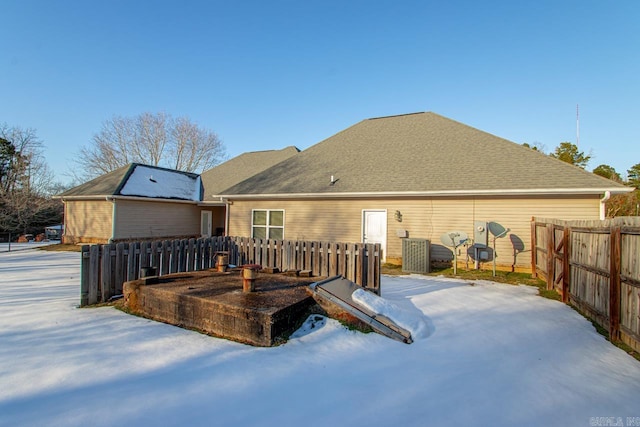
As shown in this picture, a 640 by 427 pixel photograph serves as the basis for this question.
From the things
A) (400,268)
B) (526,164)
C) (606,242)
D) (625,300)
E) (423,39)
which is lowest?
(400,268)

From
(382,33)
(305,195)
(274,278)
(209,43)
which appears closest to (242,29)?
(209,43)

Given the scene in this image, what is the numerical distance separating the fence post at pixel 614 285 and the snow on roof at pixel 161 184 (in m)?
18.2

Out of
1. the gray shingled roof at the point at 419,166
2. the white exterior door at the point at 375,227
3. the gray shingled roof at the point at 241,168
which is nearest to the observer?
the gray shingled roof at the point at 419,166

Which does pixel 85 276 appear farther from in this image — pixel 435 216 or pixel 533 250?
pixel 533 250

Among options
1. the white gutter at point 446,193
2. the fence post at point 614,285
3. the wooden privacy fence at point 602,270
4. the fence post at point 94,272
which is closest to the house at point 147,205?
the white gutter at point 446,193

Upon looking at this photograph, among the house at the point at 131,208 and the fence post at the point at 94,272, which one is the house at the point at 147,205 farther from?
the fence post at the point at 94,272

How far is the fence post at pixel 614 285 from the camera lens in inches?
159

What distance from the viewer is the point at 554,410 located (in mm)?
2584

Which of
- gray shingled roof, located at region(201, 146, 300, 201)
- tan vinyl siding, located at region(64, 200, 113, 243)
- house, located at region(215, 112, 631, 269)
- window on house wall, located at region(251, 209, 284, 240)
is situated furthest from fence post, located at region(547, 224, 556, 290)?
tan vinyl siding, located at region(64, 200, 113, 243)

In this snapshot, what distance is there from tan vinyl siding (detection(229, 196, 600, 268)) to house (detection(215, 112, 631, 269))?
31mm

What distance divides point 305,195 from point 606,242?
362 inches

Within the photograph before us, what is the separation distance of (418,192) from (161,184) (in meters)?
15.4

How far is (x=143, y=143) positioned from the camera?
32500mm

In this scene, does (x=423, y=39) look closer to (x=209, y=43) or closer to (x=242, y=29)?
(x=242, y=29)
